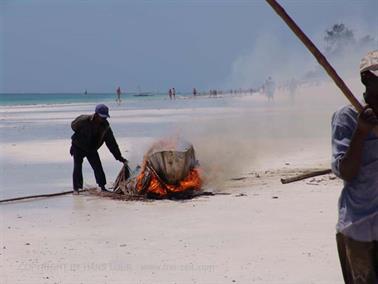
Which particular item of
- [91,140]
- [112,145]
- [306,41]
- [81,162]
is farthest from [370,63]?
[81,162]

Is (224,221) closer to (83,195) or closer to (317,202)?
(317,202)

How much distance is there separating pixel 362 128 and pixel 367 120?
0.04m

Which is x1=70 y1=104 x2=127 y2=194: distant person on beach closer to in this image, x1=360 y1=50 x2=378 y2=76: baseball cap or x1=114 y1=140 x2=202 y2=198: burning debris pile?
x1=114 y1=140 x2=202 y2=198: burning debris pile

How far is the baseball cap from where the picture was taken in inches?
107

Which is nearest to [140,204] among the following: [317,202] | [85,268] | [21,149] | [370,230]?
[317,202]

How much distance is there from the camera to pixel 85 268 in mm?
5848

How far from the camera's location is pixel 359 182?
2.81 meters

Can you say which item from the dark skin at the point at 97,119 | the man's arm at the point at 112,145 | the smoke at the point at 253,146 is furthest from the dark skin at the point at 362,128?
the man's arm at the point at 112,145

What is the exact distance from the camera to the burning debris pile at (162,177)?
970 cm

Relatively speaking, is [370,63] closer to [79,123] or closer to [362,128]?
[362,128]

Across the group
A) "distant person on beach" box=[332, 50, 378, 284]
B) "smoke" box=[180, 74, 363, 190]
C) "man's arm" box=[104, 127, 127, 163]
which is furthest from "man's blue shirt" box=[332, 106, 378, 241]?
"man's arm" box=[104, 127, 127, 163]

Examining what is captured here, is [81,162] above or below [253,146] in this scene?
above

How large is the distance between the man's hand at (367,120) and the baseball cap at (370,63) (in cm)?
21

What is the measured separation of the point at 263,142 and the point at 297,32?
14.4 m
